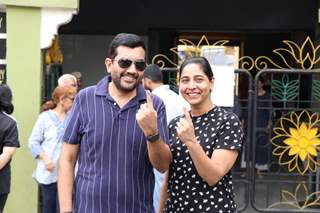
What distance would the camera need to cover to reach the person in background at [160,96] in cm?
469

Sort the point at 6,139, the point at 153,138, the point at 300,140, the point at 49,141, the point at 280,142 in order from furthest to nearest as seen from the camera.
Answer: the point at 280,142 → the point at 300,140 → the point at 49,141 → the point at 6,139 → the point at 153,138

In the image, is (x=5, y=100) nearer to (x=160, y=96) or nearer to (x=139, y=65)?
(x=160, y=96)

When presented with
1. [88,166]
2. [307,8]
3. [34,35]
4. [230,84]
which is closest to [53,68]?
[34,35]

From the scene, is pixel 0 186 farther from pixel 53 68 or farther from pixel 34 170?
pixel 53 68

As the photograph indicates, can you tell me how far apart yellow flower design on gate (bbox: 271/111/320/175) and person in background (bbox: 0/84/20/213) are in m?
2.56

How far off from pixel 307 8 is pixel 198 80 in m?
6.69

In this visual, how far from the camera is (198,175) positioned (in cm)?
269

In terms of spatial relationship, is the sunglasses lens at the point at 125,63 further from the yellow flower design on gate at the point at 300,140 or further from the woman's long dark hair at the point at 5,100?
the yellow flower design on gate at the point at 300,140

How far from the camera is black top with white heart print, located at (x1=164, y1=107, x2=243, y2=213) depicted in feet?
→ 8.81

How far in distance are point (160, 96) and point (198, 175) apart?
227 cm

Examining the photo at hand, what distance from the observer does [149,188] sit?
9.14 ft

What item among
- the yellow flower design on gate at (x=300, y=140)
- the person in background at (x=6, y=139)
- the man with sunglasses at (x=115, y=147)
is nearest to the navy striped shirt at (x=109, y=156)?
the man with sunglasses at (x=115, y=147)

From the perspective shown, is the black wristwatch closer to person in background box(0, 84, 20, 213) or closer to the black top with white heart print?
the black top with white heart print

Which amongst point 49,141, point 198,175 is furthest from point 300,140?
point 198,175
